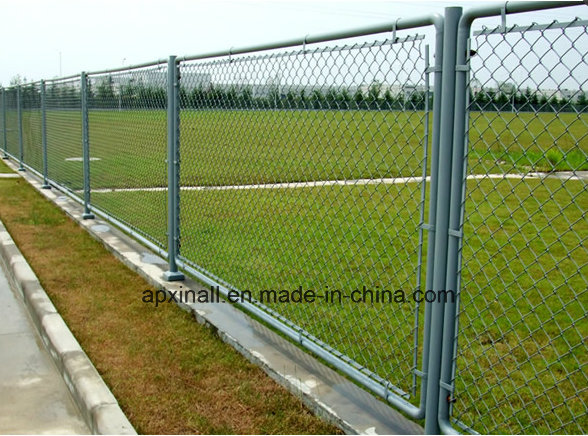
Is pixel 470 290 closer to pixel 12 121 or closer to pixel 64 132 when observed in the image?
pixel 64 132

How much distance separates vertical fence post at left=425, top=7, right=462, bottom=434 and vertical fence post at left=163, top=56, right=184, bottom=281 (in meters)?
3.25

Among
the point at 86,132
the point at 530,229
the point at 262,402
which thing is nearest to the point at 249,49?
the point at 262,402

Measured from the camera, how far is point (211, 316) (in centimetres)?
498

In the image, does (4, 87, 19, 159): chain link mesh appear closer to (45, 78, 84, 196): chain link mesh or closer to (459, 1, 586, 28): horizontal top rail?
(45, 78, 84, 196): chain link mesh

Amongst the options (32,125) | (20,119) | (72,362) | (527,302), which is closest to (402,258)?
(527,302)

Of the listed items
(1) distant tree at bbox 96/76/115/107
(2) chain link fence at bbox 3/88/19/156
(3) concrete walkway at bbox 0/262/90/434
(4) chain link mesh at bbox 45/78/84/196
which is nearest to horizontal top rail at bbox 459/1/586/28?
(3) concrete walkway at bbox 0/262/90/434

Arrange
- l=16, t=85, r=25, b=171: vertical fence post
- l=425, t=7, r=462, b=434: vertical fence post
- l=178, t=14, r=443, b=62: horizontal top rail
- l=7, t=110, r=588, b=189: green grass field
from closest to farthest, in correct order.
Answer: l=425, t=7, r=462, b=434: vertical fence post → l=178, t=14, r=443, b=62: horizontal top rail → l=7, t=110, r=588, b=189: green grass field → l=16, t=85, r=25, b=171: vertical fence post

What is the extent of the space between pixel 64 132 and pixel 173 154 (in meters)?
6.17

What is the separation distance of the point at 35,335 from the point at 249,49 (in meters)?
2.92

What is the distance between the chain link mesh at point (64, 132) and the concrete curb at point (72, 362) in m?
4.00

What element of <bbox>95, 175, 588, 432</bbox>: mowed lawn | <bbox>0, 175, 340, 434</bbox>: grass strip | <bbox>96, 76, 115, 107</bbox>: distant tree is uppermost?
<bbox>96, 76, 115, 107</bbox>: distant tree

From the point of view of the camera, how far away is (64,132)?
11.0 meters

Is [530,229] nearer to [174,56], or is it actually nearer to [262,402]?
[174,56]

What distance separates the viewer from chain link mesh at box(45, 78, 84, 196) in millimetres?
9922
